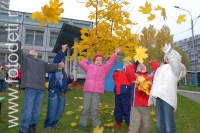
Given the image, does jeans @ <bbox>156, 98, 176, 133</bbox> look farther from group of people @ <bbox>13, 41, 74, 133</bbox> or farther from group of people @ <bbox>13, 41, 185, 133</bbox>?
group of people @ <bbox>13, 41, 74, 133</bbox>

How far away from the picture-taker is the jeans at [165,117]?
2.88 m

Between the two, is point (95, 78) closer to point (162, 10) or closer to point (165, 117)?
point (165, 117)

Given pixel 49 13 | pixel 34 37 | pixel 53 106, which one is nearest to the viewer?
pixel 49 13

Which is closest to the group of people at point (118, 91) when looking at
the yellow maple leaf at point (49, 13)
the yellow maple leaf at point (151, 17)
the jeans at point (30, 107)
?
the jeans at point (30, 107)

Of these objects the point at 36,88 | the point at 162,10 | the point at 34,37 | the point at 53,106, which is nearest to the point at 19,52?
the point at 36,88

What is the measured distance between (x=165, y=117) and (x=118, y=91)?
134 centimetres

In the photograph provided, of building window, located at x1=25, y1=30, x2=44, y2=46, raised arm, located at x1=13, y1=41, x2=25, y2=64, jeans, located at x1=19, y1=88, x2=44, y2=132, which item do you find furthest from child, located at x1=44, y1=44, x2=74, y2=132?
building window, located at x1=25, y1=30, x2=44, y2=46

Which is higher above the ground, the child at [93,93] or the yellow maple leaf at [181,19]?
the yellow maple leaf at [181,19]

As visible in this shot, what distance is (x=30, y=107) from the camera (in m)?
3.31

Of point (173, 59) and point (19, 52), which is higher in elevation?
point (19, 52)

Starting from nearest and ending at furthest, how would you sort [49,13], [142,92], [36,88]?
[49,13]
[36,88]
[142,92]

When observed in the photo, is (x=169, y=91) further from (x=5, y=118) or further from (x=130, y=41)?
(x=5, y=118)

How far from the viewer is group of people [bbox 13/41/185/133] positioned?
2971 mm

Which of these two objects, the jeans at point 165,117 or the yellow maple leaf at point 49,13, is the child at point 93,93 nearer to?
the jeans at point 165,117
